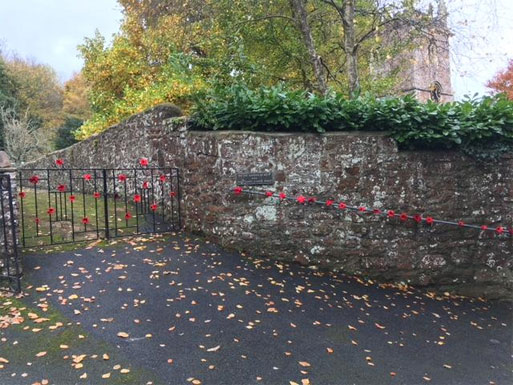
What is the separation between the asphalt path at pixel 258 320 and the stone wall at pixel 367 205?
0.31 meters

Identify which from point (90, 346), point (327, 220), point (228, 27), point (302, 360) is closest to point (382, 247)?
point (327, 220)

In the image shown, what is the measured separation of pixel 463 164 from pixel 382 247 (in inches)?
67.1

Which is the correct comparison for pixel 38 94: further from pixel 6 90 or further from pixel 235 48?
pixel 235 48

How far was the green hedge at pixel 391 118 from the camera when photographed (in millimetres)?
5793

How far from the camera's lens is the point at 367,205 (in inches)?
229

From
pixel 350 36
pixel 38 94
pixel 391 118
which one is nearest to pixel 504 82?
pixel 350 36

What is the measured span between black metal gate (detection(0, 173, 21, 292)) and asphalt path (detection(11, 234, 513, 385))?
8.4 inches

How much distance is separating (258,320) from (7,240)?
2.84m

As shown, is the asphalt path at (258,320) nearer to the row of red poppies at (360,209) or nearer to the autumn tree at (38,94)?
the row of red poppies at (360,209)

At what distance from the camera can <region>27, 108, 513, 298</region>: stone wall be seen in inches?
227

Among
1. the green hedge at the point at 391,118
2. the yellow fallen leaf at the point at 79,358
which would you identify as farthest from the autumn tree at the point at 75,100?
the yellow fallen leaf at the point at 79,358

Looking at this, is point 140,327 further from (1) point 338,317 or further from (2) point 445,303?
(2) point 445,303

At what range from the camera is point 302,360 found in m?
3.51

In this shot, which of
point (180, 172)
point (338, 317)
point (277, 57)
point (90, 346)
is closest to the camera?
point (90, 346)
